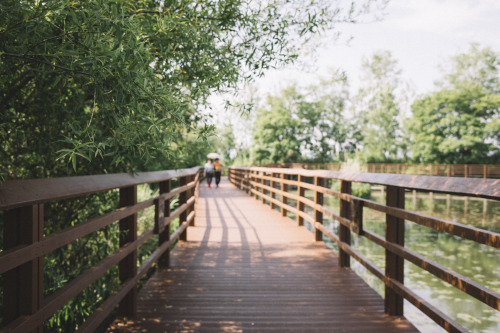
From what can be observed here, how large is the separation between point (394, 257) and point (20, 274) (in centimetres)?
261

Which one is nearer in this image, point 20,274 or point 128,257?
point 20,274

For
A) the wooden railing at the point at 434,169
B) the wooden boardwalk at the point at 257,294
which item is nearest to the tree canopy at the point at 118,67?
the wooden boardwalk at the point at 257,294

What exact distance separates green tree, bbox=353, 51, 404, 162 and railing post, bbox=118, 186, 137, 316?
42545 mm

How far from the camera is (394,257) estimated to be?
10.4 feet

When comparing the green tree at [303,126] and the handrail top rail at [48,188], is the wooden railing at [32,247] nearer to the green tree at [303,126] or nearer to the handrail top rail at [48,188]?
the handrail top rail at [48,188]

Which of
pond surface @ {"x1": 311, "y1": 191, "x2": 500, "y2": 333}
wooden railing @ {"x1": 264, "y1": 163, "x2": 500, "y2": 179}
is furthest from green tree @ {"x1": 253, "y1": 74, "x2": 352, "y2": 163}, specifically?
pond surface @ {"x1": 311, "y1": 191, "x2": 500, "y2": 333}

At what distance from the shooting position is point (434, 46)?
1626 inches

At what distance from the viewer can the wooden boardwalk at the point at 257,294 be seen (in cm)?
304

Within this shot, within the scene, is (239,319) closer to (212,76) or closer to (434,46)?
(212,76)

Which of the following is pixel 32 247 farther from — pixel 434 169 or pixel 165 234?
pixel 434 169

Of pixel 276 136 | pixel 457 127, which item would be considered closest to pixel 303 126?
pixel 276 136

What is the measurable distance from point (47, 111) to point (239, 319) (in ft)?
6.98

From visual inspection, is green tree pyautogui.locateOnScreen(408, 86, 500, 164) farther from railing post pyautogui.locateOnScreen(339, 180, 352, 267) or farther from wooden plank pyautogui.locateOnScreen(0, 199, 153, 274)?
wooden plank pyautogui.locateOnScreen(0, 199, 153, 274)

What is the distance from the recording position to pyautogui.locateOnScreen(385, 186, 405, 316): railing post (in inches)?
122
